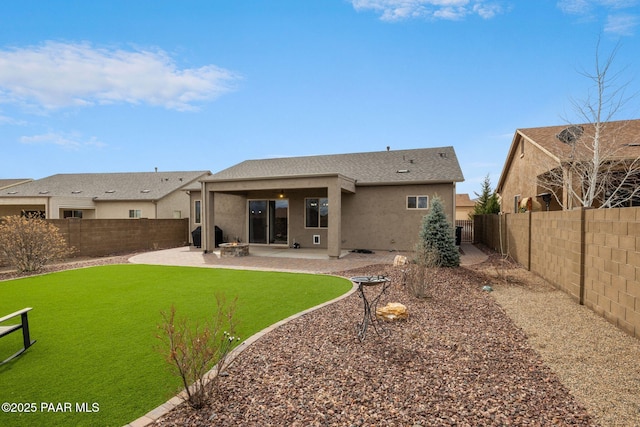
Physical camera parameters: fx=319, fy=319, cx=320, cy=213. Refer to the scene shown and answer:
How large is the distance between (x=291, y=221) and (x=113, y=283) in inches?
360

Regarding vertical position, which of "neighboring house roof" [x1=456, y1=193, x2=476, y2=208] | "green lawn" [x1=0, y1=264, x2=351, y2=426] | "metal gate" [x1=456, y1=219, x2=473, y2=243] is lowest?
"green lawn" [x1=0, y1=264, x2=351, y2=426]

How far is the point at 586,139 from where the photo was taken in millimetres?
12750

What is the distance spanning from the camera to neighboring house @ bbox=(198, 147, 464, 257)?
13.3 meters

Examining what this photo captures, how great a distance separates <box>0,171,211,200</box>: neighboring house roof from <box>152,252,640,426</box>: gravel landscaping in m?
21.2

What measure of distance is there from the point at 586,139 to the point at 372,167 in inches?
350

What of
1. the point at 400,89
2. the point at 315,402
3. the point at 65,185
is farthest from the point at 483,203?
the point at 65,185

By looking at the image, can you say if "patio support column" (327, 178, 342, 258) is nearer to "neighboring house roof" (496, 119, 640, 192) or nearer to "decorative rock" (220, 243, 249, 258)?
"decorative rock" (220, 243, 249, 258)

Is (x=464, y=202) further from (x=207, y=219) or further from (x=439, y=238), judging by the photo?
(x=207, y=219)

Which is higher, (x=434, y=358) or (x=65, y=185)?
(x=65, y=185)

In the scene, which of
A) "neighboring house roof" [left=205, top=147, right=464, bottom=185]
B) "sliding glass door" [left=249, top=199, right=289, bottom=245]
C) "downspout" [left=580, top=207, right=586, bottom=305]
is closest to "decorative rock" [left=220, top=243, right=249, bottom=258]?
"neighboring house roof" [left=205, top=147, right=464, bottom=185]

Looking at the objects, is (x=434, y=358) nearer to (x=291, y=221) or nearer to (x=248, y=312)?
(x=248, y=312)

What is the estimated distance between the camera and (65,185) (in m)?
25.9

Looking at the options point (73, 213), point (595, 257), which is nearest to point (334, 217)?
point (595, 257)

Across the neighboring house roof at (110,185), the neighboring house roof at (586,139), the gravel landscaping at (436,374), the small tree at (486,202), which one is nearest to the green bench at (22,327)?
the gravel landscaping at (436,374)
